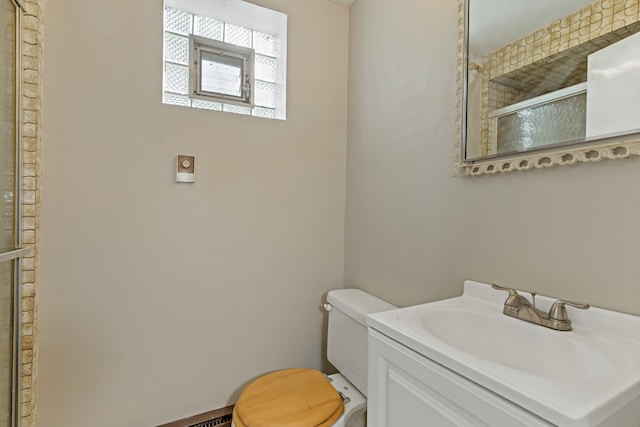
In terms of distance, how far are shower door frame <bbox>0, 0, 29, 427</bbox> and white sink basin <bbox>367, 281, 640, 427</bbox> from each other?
132 cm

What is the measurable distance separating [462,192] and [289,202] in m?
0.90

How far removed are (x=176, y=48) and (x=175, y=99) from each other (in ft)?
0.88

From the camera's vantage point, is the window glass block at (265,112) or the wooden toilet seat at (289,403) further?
the window glass block at (265,112)

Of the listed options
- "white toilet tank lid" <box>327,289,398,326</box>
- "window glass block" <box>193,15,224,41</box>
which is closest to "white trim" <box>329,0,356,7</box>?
"window glass block" <box>193,15,224,41</box>

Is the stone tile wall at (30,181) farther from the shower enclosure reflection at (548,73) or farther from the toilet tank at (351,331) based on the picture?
the shower enclosure reflection at (548,73)

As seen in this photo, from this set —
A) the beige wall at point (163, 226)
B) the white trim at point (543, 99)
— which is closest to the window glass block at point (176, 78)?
the beige wall at point (163, 226)

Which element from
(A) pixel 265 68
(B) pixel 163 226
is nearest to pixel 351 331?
(B) pixel 163 226

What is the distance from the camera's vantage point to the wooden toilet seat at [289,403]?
1062 millimetres

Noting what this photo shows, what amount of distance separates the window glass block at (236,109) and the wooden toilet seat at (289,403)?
1353mm

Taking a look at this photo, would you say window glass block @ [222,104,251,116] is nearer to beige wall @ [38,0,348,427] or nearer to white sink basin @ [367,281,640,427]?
beige wall @ [38,0,348,427]

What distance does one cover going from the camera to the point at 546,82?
2.88 ft

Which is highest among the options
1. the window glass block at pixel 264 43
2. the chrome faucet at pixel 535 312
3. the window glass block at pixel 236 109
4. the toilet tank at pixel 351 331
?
the window glass block at pixel 264 43

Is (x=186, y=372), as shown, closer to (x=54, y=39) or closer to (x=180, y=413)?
(x=180, y=413)

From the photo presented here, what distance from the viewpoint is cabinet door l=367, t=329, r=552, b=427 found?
0.53 metres
